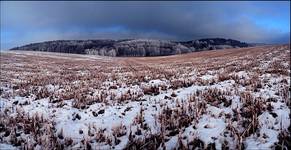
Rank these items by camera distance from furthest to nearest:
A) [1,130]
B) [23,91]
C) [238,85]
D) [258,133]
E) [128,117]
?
1. [23,91]
2. [238,85]
3. [128,117]
4. [1,130]
5. [258,133]

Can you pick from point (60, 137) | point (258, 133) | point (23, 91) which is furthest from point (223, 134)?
point (23, 91)

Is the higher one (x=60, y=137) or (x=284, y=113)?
(x=284, y=113)

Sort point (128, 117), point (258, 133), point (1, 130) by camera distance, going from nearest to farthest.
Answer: point (258, 133) < point (1, 130) < point (128, 117)

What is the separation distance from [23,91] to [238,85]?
10.3 meters

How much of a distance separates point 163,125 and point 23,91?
31.8 ft

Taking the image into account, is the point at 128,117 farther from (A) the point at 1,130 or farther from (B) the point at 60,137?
(A) the point at 1,130

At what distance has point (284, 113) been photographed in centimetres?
1074

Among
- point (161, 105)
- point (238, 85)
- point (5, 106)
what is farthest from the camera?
point (238, 85)

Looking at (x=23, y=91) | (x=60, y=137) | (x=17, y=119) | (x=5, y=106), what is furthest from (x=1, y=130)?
(x=23, y=91)

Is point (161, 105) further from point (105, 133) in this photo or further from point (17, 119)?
point (17, 119)

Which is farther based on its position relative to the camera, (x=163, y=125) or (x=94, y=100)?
(x=94, y=100)

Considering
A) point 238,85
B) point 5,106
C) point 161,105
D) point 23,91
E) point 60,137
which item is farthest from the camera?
point 23,91

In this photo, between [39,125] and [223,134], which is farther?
[39,125]

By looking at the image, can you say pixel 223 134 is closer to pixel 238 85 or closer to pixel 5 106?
pixel 238 85
